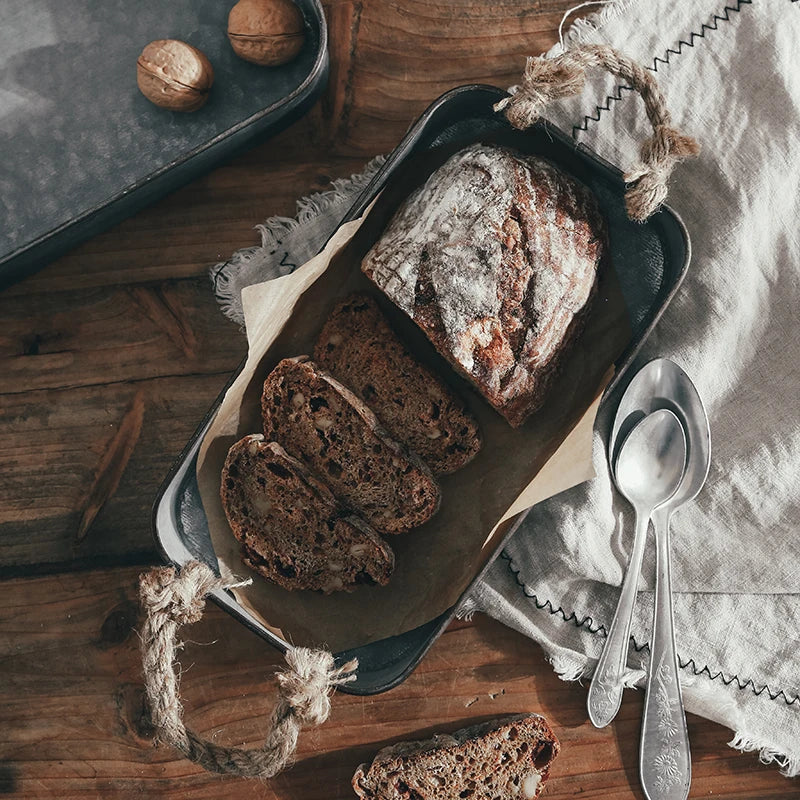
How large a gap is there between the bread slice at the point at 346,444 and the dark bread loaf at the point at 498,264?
8.4 inches

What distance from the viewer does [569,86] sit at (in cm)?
133

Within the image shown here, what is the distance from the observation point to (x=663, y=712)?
1.66 m

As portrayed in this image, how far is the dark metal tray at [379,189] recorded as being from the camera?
4.66 feet

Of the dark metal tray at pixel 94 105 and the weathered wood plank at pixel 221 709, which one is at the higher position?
the dark metal tray at pixel 94 105

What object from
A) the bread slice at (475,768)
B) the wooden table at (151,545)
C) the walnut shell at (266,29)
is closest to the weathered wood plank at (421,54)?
the wooden table at (151,545)

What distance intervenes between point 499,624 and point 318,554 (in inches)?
16.2

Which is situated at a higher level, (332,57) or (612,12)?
(612,12)

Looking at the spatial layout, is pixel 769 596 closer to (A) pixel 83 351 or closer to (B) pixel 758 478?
(B) pixel 758 478

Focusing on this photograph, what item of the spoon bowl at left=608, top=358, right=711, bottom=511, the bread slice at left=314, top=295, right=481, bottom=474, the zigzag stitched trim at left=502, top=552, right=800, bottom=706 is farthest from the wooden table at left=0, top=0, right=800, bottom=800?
the spoon bowl at left=608, top=358, right=711, bottom=511

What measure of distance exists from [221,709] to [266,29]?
53.5 inches

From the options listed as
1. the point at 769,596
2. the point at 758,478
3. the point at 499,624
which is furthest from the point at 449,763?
the point at 758,478

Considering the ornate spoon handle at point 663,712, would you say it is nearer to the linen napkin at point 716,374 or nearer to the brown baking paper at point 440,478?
the linen napkin at point 716,374

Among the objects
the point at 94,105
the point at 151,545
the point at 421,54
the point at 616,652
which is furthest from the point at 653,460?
the point at 94,105

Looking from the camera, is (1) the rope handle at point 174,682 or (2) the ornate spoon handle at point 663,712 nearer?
(1) the rope handle at point 174,682
